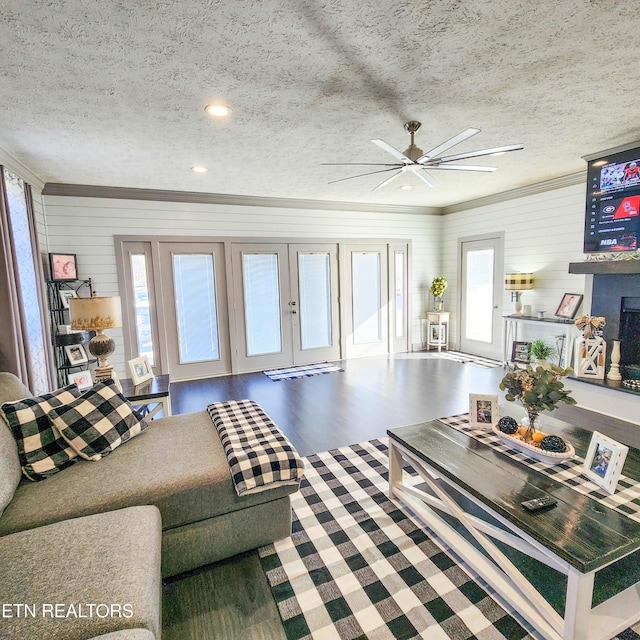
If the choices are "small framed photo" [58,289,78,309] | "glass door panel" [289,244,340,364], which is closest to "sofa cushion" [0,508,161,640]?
"small framed photo" [58,289,78,309]

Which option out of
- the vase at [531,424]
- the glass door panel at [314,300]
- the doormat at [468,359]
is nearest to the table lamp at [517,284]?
the doormat at [468,359]

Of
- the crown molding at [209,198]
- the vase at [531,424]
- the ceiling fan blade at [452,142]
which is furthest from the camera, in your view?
the crown molding at [209,198]

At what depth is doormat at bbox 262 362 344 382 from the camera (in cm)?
534

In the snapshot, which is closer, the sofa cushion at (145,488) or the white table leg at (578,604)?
the white table leg at (578,604)

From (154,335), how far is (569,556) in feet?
16.4

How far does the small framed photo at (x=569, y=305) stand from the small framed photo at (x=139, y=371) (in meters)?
5.00

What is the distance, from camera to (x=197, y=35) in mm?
1793

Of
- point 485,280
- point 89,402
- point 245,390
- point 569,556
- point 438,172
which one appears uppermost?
point 438,172

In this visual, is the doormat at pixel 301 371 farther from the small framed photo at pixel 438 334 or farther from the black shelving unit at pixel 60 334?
the black shelving unit at pixel 60 334

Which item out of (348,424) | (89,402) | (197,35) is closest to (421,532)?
(348,424)

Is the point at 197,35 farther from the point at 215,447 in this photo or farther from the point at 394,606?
the point at 394,606

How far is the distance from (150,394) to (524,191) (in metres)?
5.53

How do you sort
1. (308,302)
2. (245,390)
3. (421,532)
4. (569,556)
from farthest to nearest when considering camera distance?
(308,302)
(245,390)
(421,532)
(569,556)

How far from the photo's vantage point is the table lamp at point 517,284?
5.21m
